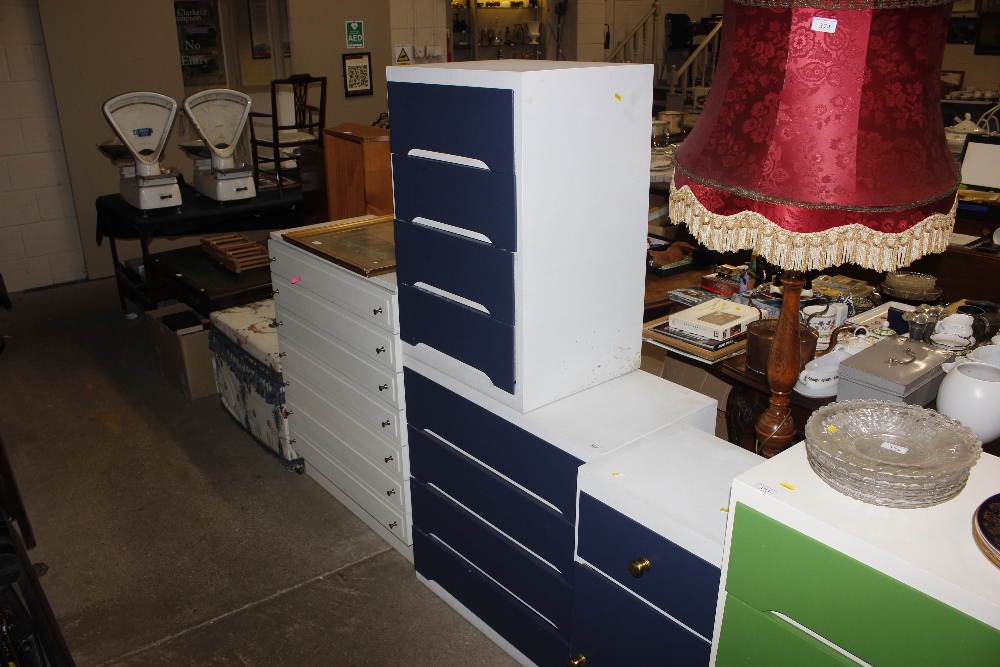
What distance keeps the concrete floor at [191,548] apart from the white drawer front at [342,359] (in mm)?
668

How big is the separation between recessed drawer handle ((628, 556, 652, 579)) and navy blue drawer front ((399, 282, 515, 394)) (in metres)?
0.53

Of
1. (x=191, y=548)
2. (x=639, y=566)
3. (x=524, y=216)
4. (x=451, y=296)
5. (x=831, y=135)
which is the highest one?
(x=831, y=135)

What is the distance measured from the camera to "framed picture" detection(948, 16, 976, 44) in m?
8.99

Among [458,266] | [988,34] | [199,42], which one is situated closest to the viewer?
[458,266]

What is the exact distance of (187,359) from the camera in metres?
4.02

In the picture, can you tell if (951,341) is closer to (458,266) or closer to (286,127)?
(458,266)

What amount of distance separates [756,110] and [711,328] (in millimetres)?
1410

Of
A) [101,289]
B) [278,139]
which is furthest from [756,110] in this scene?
[101,289]

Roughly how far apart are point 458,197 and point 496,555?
3.36ft

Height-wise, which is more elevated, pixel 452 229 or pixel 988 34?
pixel 988 34

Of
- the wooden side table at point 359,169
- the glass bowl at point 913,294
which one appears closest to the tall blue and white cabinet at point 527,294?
the wooden side table at point 359,169

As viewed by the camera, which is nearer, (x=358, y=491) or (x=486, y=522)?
(x=486, y=522)

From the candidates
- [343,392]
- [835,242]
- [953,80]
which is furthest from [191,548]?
[953,80]

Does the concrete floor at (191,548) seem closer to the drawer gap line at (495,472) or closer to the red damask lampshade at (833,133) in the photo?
the drawer gap line at (495,472)
